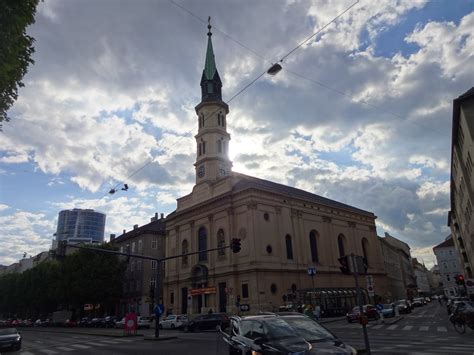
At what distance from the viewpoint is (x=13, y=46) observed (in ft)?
27.3

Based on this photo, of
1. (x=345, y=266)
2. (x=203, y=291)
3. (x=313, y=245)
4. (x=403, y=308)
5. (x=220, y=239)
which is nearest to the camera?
(x=345, y=266)

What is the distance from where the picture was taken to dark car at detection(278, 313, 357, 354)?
265 inches

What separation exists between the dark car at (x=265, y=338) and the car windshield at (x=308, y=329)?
136mm

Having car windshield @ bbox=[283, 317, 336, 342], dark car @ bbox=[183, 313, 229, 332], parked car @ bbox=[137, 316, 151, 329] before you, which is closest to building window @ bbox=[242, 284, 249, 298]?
dark car @ bbox=[183, 313, 229, 332]

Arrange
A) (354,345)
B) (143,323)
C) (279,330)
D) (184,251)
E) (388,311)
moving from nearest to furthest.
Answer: (279,330), (354,345), (388,311), (143,323), (184,251)

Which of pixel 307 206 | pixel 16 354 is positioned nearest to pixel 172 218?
pixel 307 206

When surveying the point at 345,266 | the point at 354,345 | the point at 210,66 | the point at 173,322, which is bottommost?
the point at 354,345

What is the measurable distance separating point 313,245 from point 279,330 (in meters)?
46.1

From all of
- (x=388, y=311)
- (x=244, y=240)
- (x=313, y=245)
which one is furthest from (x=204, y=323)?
(x=313, y=245)

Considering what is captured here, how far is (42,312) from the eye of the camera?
267 ft

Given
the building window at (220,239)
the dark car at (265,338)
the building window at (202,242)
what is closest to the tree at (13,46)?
the dark car at (265,338)

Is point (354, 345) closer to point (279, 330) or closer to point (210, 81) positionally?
point (279, 330)

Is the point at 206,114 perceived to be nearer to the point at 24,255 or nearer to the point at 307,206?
the point at 307,206

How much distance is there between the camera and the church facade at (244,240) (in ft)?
141
